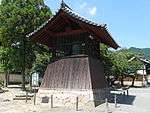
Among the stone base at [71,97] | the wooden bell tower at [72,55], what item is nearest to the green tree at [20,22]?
the wooden bell tower at [72,55]

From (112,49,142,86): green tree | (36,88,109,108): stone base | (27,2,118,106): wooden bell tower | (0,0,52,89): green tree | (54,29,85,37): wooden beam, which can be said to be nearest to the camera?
(36,88,109,108): stone base

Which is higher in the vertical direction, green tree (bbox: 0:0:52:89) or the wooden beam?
green tree (bbox: 0:0:52:89)

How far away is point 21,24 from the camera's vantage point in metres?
36.1

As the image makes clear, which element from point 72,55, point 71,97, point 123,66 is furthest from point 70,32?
point 123,66

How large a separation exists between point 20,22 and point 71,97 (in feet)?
54.4

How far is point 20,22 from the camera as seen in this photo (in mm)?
36094

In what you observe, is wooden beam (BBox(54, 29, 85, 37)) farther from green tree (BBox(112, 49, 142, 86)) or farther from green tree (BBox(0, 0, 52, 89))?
green tree (BBox(112, 49, 142, 86))

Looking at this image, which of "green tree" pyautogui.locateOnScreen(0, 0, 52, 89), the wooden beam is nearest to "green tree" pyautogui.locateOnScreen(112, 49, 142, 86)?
"green tree" pyautogui.locateOnScreen(0, 0, 52, 89)

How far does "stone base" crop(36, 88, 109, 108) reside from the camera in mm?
21509

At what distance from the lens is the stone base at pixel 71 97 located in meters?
21.5

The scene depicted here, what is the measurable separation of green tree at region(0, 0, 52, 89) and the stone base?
1361cm

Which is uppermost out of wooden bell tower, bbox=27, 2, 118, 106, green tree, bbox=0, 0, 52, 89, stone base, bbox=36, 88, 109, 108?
green tree, bbox=0, 0, 52, 89

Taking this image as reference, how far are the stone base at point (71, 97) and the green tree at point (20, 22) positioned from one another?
1361cm

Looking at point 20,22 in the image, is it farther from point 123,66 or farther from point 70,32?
point 123,66
